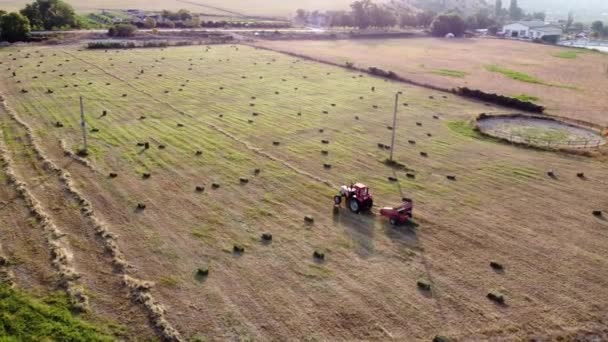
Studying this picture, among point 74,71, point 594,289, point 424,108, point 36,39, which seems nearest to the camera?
point 594,289

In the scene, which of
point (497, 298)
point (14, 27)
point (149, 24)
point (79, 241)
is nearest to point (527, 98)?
point (497, 298)

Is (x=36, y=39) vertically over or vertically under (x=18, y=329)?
over

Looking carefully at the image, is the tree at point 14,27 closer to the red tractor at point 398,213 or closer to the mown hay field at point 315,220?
the mown hay field at point 315,220

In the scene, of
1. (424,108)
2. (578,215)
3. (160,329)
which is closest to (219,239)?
(160,329)

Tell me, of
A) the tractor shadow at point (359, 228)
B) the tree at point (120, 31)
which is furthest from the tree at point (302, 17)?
the tractor shadow at point (359, 228)

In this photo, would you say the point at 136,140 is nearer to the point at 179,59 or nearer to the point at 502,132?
Answer: the point at 502,132

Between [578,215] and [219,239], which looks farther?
[578,215]

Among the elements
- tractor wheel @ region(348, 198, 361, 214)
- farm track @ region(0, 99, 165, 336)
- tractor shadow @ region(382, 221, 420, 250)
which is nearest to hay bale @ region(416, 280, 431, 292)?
tractor shadow @ region(382, 221, 420, 250)
